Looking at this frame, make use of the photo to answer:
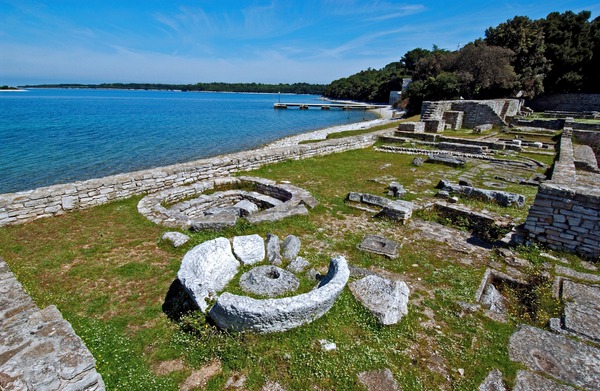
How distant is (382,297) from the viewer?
14.7 ft

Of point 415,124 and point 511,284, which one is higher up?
point 415,124

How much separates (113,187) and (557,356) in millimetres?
10147

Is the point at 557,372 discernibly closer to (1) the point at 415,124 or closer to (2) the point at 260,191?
(2) the point at 260,191

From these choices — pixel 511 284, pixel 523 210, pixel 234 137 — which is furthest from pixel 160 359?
pixel 234 137

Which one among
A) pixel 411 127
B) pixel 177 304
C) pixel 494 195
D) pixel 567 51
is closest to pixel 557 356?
pixel 177 304

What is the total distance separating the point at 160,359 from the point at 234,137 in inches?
1161

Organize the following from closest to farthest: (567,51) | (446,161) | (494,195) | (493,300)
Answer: (493,300)
(494,195)
(446,161)
(567,51)

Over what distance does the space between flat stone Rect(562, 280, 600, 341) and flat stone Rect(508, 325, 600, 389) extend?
0.98 ft

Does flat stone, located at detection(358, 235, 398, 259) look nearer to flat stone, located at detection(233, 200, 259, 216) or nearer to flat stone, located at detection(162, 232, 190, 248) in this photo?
flat stone, located at detection(233, 200, 259, 216)

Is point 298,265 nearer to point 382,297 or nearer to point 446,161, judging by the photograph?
point 382,297

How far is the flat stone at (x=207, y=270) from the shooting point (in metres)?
4.09

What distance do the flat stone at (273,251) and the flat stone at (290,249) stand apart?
0.12 m

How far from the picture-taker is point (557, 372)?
11.4ft

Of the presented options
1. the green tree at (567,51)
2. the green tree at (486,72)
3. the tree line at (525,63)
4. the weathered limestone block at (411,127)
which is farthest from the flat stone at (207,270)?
the green tree at (567,51)
